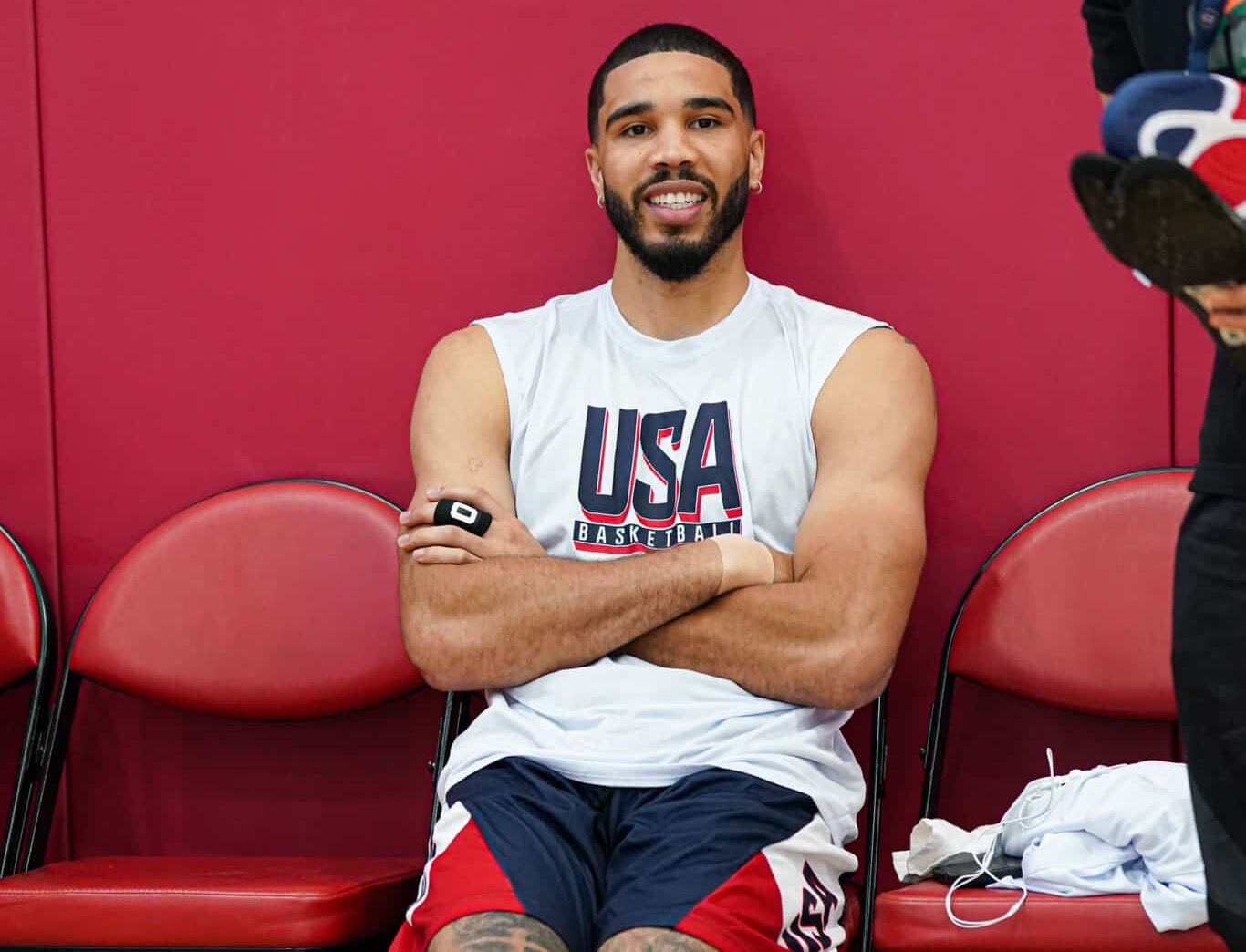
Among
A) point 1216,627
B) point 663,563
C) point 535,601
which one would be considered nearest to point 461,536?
point 535,601

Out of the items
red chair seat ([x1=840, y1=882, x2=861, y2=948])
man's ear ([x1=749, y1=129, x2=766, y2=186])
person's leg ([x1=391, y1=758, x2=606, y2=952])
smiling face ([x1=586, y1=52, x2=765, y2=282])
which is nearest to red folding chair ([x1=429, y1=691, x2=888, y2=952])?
red chair seat ([x1=840, y1=882, x2=861, y2=948])

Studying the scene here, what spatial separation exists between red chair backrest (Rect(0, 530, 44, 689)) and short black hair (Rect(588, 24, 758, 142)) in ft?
4.39

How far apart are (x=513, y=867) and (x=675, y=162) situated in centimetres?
120

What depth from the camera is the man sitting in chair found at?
6.56ft

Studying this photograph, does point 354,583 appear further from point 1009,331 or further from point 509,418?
point 1009,331

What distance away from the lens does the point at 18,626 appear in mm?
2727

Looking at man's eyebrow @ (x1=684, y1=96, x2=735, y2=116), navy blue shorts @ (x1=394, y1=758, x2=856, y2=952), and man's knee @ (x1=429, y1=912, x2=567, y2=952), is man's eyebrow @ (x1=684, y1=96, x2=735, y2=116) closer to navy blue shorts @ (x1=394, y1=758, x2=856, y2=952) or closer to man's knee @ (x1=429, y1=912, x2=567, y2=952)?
navy blue shorts @ (x1=394, y1=758, x2=856, y2=952)

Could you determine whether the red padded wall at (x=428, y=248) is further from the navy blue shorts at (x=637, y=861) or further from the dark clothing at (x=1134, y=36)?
the dark clothing at (x=1134, y=36)

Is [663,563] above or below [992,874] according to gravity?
above

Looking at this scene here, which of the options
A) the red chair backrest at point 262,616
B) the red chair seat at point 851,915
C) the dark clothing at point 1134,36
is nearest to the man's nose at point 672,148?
the red chair backrest at point 262,616

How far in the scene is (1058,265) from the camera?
2.75 metres

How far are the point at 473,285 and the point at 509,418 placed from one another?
49 centimetres

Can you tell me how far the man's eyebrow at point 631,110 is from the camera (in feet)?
8.34

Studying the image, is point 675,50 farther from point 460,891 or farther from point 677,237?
point 460,891
